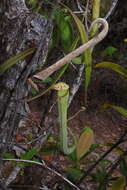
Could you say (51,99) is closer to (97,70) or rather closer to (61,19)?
(61,19)

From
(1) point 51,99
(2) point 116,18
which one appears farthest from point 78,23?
(2) point 116,18

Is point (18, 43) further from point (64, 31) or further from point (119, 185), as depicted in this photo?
point (119, 185)

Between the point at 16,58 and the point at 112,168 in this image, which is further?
the point at 112,168

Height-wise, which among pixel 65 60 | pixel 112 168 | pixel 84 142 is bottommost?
pixel 112 168

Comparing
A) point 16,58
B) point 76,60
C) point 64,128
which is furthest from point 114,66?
point 16,58

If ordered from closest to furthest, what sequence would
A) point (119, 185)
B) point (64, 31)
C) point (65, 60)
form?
1. point (65, 60)
2. point (64, 31)
3. point (119, 185)

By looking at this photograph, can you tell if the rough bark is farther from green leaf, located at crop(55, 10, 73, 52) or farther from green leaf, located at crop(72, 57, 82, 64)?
green leaf, located at crop(72, 57, 82, 64)

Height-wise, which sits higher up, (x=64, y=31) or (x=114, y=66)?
(x=64, y=31)

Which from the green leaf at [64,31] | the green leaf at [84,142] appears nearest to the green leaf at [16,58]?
the green leaf at [64,31]
